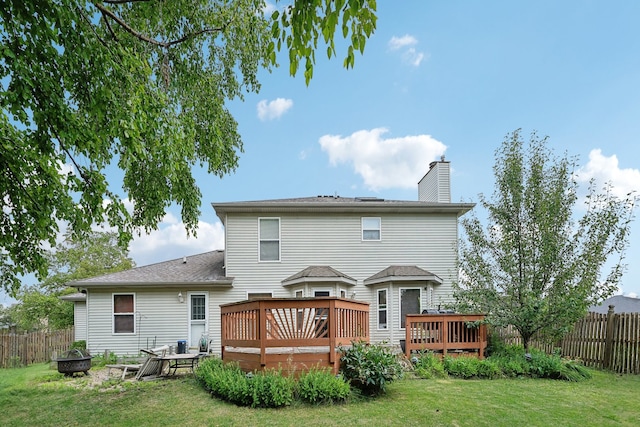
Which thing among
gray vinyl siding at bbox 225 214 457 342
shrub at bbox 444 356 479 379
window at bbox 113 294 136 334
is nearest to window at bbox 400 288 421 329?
gray vinyl siding at bbox 225 214 457 342

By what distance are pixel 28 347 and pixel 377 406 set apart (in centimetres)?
1444

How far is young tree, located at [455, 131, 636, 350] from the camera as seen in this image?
990 centimetres

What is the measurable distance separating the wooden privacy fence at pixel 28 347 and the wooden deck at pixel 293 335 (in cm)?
1133

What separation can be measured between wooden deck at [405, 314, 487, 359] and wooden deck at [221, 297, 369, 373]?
3429 millimetres

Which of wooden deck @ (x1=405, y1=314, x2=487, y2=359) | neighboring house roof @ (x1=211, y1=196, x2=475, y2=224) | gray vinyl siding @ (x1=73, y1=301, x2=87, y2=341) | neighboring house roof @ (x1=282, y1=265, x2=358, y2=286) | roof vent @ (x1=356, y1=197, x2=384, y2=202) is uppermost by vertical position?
roof vent @ (x1=356, y1=197, x2=384, y2=202)

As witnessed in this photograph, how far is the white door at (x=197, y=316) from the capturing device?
1447cm

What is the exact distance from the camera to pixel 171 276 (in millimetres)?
14766

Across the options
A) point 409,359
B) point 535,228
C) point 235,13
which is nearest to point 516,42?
point 535,228

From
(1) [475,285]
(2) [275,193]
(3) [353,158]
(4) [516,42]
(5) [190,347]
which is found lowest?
(5) [190,347]

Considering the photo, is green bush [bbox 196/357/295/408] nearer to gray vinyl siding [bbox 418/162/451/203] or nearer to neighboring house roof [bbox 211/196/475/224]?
neighboring house roof [bbox 211/196/475/224]

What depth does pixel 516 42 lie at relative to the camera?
10.7 m

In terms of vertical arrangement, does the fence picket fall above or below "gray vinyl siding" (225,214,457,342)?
below

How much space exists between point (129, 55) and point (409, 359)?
8716 mm

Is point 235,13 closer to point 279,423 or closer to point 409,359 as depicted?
point 279,423
